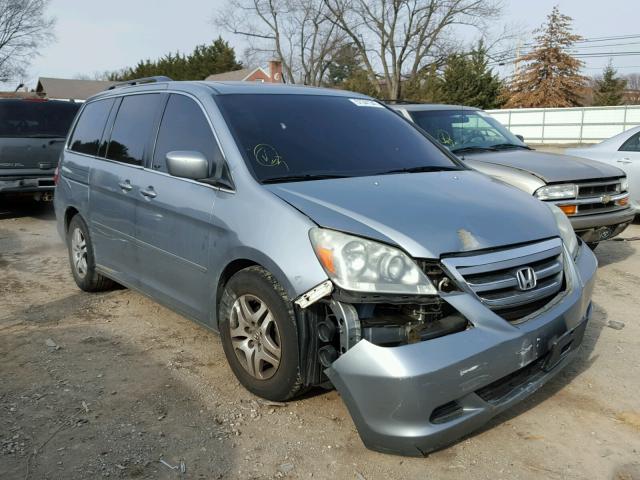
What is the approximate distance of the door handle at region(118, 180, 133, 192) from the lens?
4.30 m

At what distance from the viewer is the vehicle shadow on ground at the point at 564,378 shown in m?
3.14

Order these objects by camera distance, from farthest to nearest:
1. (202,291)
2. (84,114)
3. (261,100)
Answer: (84,114)
(261,100)
(202,291)

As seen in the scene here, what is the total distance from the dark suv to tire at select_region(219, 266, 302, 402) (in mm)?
7513

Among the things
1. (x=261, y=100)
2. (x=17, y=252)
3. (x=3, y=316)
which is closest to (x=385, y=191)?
(x=261, y=100)

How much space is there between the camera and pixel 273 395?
10.3 feet

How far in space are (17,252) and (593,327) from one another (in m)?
6.48

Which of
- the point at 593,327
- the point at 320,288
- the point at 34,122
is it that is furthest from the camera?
the point at 34,122

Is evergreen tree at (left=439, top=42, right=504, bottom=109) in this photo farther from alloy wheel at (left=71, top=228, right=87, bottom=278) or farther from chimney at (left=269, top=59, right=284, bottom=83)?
alloy wheel at (left=71, top=228, right=87, bottom=278)

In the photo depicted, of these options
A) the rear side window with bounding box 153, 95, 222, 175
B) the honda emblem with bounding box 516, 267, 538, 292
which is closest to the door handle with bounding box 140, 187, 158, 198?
the rear side window with bounding box 153, 95, 222, 175

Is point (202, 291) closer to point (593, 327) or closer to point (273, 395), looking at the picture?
point (273, 395)

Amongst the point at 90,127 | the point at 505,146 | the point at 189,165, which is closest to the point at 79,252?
the point at 90,127

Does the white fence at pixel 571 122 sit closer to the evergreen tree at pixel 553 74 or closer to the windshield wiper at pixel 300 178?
the evergreen tree at pixel 553 74

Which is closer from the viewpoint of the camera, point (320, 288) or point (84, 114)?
point (320, 288)

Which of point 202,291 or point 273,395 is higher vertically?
point 202,291
